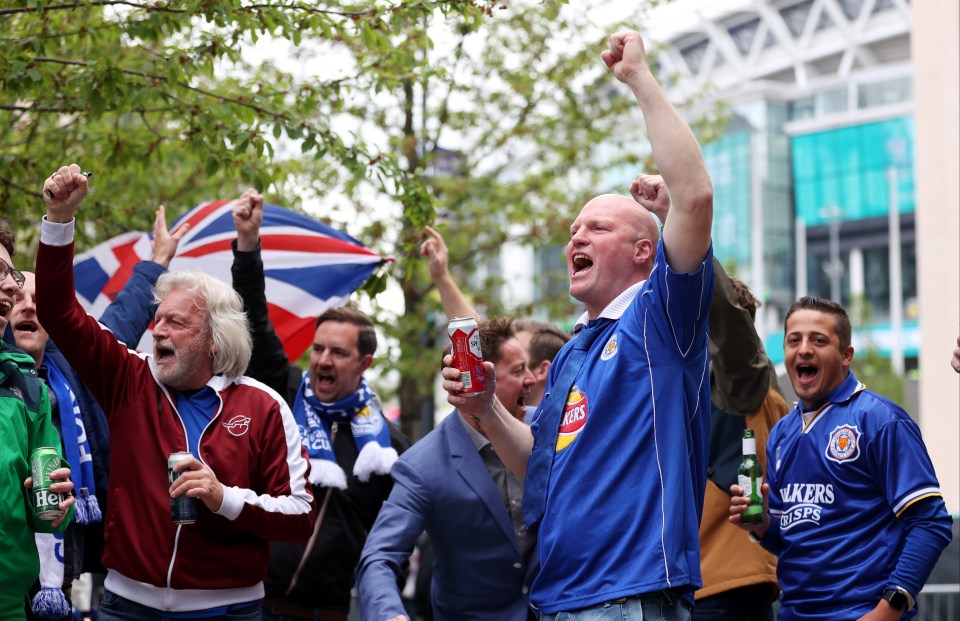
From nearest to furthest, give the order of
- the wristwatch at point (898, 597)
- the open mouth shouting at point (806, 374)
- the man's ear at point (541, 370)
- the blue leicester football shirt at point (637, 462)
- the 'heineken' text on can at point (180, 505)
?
1. the blue leicester football shirt at point (637, 462)
2. the 'heineken' text on can at point (180, 505)
3. the wristwatch at point (898, 597)
4. the open mouth shouting at point (806, 374)
5. the man's ear at point (541, 370)

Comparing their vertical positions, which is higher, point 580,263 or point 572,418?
point 580,263

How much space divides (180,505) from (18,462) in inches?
23.7

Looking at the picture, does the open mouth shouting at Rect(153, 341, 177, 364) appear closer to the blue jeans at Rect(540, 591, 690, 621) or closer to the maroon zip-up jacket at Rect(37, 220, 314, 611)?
the maroon zip-up jacket at Rect(37, 220, 314, 611)

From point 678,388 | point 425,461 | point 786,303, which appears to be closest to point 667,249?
point 678,388

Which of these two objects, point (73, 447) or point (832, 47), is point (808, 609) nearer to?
point (73, 447)

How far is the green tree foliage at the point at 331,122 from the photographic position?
7.01m

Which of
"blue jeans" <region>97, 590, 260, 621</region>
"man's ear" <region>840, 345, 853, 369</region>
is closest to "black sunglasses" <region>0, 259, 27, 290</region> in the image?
"blue jeans" <region>97, 590, 260, 621</region>

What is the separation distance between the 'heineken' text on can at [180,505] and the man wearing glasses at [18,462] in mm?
348

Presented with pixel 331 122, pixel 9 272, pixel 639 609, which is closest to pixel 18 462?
pixel 9 272

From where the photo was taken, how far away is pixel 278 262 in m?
7.77

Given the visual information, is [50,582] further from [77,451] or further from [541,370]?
[541,370]

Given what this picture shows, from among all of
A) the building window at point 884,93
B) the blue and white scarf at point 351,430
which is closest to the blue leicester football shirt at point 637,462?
the blue and white scarf at point 351,430


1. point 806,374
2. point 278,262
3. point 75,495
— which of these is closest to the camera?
point 75,495

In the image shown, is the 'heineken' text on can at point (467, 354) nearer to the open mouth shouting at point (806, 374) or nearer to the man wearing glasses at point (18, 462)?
the man wearing glasses at point (18, 462)
